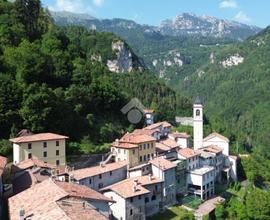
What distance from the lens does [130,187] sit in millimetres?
46250

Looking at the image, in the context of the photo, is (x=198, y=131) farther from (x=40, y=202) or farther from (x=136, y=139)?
(x=40, y=202)

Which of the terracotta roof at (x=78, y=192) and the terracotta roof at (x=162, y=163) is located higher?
the terracotta roof at (x=78, y=192)

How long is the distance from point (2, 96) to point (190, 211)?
961 inches

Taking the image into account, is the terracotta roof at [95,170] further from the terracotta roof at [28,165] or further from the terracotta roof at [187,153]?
the terracotta roof at [187,153]

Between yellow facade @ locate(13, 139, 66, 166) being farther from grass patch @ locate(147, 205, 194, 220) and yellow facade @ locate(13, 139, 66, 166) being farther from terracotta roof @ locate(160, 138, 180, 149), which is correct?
terracotta roof @ locate(160, 138, 180, 149)

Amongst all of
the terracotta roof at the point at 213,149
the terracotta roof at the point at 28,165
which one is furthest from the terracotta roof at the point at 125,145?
the terracotta roof at the point at 213,149

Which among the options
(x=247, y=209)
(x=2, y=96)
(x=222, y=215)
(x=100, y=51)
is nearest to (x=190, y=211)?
(x=222, y=215)

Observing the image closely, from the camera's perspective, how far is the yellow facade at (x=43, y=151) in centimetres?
4749

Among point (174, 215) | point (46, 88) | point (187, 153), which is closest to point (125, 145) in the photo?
point (174, 215)

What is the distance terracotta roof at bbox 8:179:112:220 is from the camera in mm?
27688

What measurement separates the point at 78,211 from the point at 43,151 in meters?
21.7

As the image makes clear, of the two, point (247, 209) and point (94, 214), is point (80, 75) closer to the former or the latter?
point (247, 209)

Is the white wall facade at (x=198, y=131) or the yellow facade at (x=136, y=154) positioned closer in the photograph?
the yellow facade at (x=136, y=154)

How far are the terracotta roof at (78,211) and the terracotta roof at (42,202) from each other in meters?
0.24
